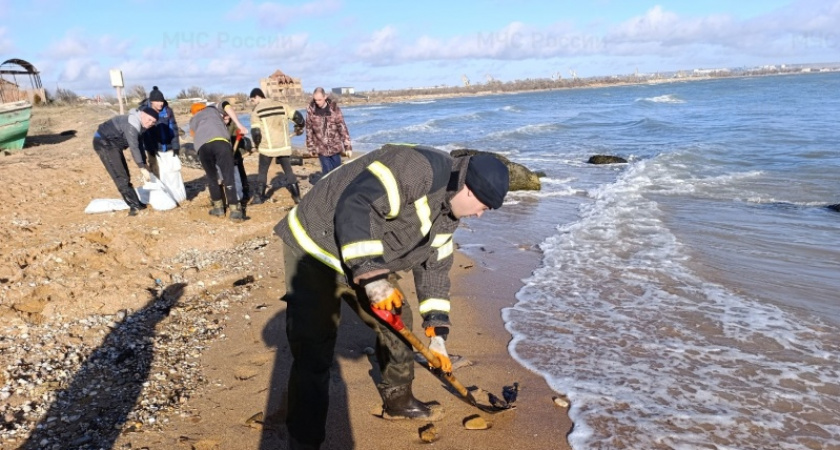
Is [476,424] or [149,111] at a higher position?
[149,111]

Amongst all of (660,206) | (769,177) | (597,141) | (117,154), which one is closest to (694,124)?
(597,141)

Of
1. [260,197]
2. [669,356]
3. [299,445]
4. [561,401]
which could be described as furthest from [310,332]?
[260,197]

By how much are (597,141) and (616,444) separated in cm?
2084

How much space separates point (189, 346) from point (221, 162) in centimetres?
372

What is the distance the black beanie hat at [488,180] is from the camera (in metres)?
2.41

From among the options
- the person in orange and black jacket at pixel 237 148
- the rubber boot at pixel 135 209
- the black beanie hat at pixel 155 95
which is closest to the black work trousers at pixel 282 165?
the person in orange and black jacket at pixel 237 148

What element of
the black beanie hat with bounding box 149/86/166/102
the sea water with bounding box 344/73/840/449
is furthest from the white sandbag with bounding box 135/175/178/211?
the sea water with bounding box 344/73/840/449

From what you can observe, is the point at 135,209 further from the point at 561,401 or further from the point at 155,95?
the point at 561,401

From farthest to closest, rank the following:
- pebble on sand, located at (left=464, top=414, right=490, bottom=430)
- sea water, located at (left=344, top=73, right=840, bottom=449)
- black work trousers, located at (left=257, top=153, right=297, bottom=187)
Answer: black work trousers, located at (left=257, top=153, right=297, bottom=187) → sea water, located at (left=344, top=73, right=840, bottom=449) → pebble on sand, located at (left=464, top=414, right=490, bottom=430)

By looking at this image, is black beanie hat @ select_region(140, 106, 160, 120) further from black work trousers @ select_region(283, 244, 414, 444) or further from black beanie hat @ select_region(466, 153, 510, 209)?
black beanie hat @ select_region(466, 153, 510, 209)

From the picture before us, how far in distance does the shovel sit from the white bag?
243 inches

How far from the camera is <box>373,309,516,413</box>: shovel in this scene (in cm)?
277

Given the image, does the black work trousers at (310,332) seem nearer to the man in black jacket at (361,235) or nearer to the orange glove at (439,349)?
the man in black jacket at (361,235)

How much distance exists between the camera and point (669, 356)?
409 centimetres
